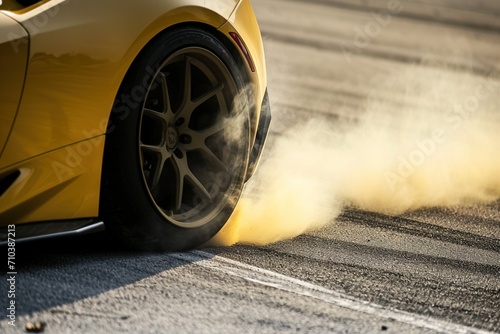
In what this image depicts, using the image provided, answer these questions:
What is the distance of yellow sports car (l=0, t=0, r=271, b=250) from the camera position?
5.16m

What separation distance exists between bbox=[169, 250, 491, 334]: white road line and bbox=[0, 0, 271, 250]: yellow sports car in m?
0.18

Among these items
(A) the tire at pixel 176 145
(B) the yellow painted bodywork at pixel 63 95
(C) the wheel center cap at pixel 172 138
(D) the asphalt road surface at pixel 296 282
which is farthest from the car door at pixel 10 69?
(C) the wheel center cap at pixel 172 138

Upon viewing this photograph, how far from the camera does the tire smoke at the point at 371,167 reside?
23.6 ft

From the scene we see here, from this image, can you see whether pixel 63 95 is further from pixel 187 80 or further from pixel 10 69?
pixel 187 80

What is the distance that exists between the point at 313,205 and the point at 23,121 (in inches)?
107

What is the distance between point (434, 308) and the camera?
217 inches

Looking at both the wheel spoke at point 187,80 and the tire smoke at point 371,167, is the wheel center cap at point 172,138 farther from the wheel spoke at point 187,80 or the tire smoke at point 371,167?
the tire smoke at point 371,167

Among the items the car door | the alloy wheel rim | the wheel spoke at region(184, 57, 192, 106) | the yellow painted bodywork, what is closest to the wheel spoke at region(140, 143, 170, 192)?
Result: the alloy wheel rim

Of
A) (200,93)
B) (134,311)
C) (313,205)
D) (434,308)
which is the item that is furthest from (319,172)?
(134,311)

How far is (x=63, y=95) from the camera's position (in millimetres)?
5273

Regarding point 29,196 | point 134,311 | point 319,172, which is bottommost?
point 134,311

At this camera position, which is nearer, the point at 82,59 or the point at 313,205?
the point at 82,59

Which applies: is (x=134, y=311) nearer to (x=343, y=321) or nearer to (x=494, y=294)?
(x=343, y=321)

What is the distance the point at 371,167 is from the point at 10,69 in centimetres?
399
